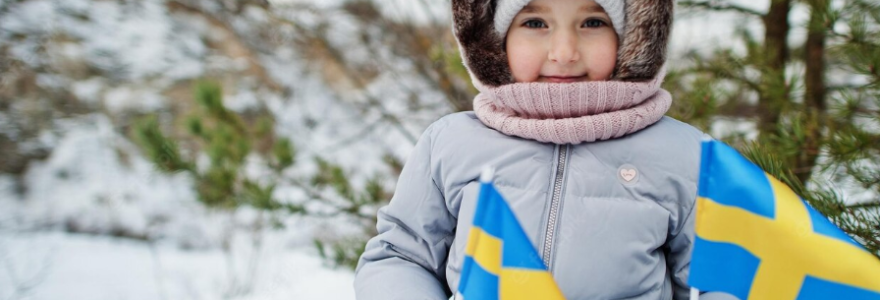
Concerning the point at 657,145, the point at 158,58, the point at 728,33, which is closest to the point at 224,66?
the point at 158,58

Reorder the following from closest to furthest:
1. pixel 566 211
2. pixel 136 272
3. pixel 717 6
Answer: pixel 566 211
pixel 717 6
pixel 136 272

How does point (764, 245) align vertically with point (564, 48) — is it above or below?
below

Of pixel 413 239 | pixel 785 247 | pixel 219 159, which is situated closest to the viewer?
pixel 785 247

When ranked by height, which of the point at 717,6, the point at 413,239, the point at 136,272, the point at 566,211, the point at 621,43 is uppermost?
the point at 621,43

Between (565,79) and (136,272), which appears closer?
(565,79)

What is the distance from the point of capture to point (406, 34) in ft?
10.1

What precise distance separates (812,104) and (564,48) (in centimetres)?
127

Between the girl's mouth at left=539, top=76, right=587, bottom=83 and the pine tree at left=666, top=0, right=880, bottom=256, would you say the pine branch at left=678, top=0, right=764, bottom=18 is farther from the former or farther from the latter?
the girl's mouth at left=539, top=76, right=587, bottom=83

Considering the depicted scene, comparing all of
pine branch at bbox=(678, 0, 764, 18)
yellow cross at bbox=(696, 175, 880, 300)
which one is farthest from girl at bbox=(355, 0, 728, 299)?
pine branch at bbox=(678, 0, 764, 18)

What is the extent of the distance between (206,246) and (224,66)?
5.01ft

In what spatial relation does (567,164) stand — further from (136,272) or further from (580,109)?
(136,272)

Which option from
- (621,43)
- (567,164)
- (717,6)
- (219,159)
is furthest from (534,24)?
(219,159)

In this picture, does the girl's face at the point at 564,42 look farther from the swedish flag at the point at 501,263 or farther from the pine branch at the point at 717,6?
the pine branch at the point at 717,6

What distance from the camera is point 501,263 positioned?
0.79 m
